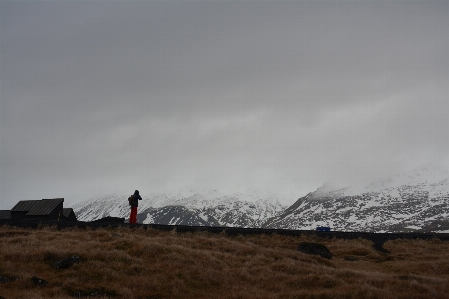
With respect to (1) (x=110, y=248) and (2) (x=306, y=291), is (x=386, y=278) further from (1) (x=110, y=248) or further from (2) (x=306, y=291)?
(1) (x=110, y=248)

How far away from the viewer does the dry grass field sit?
16.6 meters

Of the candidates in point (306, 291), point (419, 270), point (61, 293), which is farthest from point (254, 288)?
point (419, 270)

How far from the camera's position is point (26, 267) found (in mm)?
18766

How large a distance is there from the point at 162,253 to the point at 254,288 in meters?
7.40

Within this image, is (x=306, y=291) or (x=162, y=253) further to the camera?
(x=162, y=253)

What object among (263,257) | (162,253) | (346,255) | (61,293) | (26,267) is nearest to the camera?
(61,293)

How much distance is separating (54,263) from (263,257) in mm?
12947

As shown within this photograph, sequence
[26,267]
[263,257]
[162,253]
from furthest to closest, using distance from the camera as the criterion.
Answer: [263,257], [162,253], [26,267]

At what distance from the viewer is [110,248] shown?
2350cm

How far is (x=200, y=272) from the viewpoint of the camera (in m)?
19.9

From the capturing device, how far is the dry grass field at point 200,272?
54.3ft

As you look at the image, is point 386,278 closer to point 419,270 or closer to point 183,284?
point 419,270

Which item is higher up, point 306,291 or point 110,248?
point 110,248

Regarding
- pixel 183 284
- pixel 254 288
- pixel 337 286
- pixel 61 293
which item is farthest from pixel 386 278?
pixel 61 293
